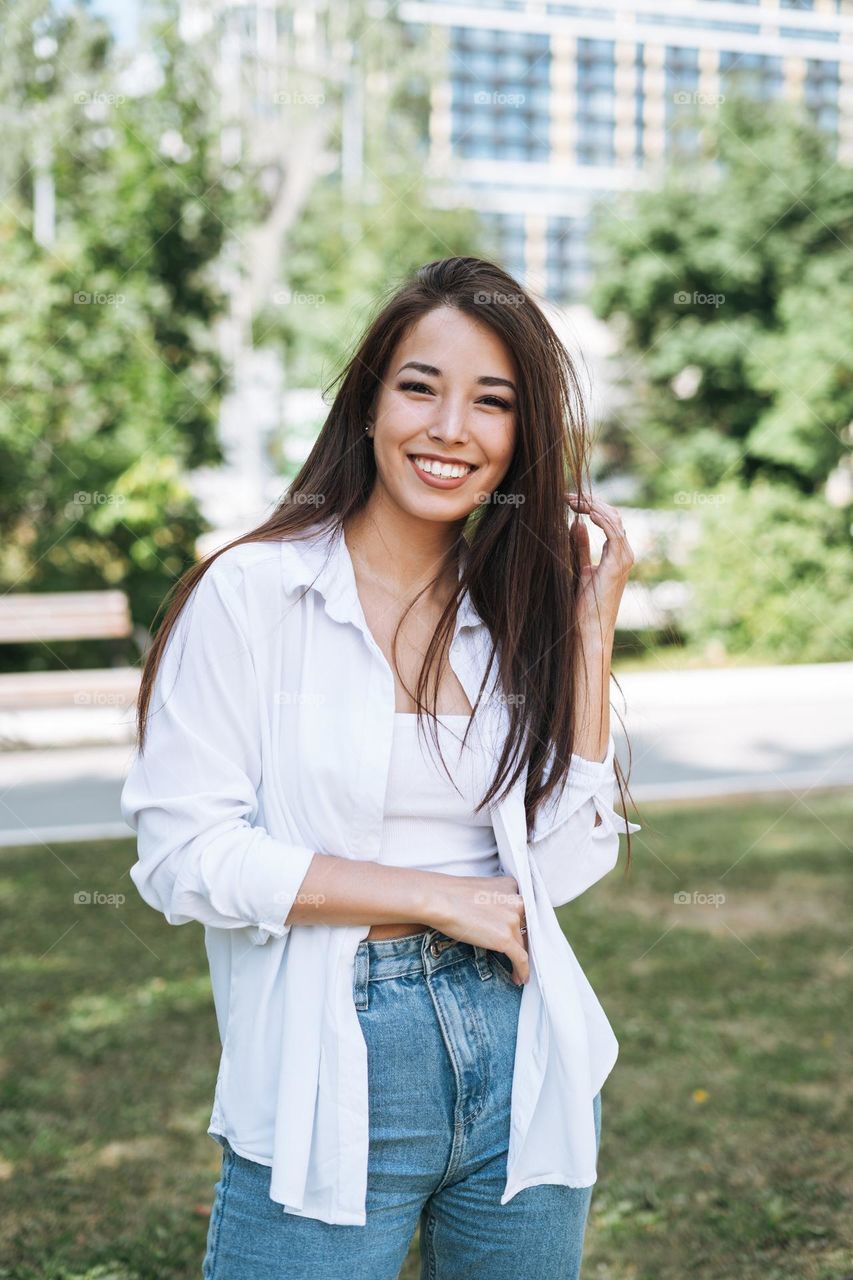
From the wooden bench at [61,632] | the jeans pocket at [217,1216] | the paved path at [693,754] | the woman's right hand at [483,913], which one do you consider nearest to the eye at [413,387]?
the woman's right hand at [483,913]

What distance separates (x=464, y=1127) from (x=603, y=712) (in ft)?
1.78

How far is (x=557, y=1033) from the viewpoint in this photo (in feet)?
5.06

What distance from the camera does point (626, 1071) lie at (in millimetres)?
4156

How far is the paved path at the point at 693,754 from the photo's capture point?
279 inches

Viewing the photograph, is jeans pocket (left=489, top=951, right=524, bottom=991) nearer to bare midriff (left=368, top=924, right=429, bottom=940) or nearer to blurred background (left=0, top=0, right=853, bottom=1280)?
bare midriff (left=368, top=924, right=429, bottom=940)

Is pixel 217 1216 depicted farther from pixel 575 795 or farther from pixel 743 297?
pixel 743 297

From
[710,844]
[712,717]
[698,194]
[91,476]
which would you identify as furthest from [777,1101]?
[698,194]

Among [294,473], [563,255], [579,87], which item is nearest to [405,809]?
[294,473]

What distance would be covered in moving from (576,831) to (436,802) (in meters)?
0.19

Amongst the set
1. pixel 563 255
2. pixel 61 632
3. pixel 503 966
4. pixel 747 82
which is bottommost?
pixel 61 632

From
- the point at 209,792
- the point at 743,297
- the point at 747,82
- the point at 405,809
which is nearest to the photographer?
the point at 209,792

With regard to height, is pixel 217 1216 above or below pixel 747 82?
below

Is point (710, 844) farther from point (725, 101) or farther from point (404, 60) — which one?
point (404, 60)

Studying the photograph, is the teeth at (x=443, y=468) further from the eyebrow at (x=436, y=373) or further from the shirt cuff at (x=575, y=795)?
the shirt cuff at (x=575, y=795)
